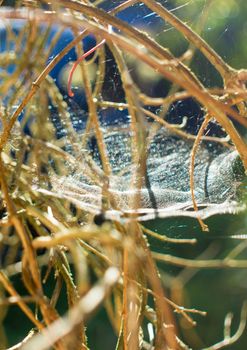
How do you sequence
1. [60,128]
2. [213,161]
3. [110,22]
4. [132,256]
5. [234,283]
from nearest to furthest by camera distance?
[132,256] → [110,22] → [213,161] → [60,128] → [234,283]

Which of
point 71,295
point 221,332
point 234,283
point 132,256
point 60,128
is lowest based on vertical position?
point 221,332

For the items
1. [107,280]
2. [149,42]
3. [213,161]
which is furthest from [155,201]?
[107,280]

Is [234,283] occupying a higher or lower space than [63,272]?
lower

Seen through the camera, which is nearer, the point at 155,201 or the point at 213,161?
the point at 155,201

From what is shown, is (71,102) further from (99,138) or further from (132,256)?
(132,256)

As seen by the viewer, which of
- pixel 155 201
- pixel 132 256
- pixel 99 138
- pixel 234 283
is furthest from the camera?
pixel 234 283

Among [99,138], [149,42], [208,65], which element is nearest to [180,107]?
[208,65]
